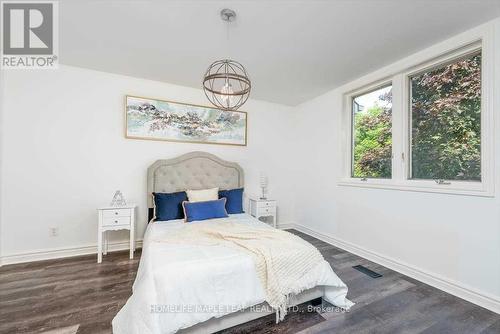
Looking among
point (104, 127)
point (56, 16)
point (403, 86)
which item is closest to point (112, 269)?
point (104, 127)

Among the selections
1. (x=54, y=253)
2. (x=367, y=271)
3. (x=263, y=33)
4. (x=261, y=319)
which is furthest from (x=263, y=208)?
(x=54, y=253)

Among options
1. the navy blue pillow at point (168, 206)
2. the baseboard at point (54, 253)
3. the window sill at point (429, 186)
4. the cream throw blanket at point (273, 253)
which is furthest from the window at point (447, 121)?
the baseboard at point (54, 253)

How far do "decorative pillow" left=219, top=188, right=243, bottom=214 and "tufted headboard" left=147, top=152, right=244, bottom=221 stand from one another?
0.78ft

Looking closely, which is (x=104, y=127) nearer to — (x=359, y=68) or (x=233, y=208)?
(x=233, y=208)

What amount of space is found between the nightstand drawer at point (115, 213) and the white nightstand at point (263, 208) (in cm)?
192

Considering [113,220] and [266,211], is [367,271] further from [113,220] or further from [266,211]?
[113,220]

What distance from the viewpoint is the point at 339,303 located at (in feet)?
6.03

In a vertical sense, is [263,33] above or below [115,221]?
above

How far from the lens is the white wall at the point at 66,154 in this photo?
2.64 metres

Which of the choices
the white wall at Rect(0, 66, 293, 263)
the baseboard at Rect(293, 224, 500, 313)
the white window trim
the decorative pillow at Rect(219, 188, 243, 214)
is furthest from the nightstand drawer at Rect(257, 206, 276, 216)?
the white wall at Rect(0, 66, 293, 263)

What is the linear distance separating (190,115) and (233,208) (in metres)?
1.67

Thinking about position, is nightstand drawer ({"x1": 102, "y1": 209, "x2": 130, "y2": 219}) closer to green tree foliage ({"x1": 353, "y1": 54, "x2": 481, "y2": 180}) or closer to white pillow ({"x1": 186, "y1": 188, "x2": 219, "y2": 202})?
white pillow ({"x1": 186, "y1": 188, "x2": 219, "y2": 202})

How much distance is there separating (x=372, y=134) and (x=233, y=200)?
7.38 feet

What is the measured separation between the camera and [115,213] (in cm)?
276
